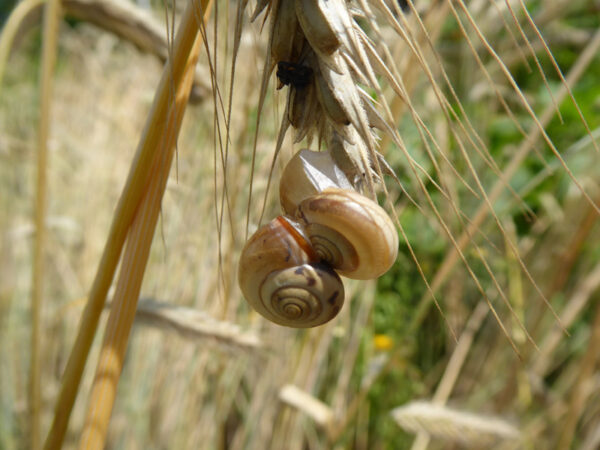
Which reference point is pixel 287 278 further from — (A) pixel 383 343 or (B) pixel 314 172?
(A) pixel 383 343

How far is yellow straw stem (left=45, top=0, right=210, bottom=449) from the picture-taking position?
1.02 ft

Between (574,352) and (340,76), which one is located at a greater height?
(340,76)

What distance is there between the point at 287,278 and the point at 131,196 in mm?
105

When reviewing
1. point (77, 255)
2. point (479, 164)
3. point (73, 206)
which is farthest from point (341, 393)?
point (73, 206)

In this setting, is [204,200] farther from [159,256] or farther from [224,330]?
[224,330]

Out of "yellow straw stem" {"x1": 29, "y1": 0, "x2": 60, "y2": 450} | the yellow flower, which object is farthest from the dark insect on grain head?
the yellow flower

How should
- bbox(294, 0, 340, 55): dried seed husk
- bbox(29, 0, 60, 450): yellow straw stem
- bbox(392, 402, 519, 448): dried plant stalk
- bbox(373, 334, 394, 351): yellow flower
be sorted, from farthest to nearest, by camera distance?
bbox(373, 334, 394, 351): yellow flower
bbox(392, 402, 519, 448): dried plant stalk
bbox(29, 0, 60, 450): yellow straw stem
bbox(294, 0, 340, 55): dried seed husk

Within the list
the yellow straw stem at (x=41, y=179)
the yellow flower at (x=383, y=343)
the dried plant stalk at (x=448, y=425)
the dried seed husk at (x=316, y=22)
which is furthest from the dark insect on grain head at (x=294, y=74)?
the yellow flower at (x=383, y=343)

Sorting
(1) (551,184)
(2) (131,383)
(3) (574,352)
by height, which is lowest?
(2) (131,383)

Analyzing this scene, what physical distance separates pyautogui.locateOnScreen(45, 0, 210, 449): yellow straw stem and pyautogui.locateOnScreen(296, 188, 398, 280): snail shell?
8 centimetres

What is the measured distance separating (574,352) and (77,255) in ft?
3.91

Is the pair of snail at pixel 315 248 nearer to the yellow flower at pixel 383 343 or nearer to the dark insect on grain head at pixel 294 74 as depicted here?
the dark insect on grain head at pixel 294 74

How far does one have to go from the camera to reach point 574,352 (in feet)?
4.44

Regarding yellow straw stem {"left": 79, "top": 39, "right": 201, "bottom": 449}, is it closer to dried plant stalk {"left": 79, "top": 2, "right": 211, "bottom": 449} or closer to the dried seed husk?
dried plant stalk {"left": 79, "top": 2, "right": 211, "bottom": 449}
